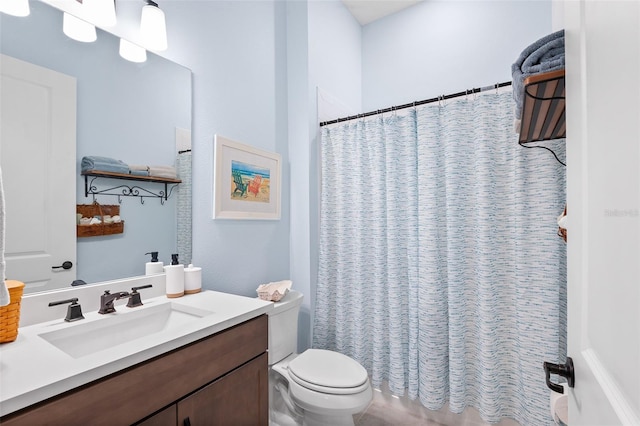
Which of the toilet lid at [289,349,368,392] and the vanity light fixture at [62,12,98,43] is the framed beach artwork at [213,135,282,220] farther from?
the toilet lid at [289,349,368,392]

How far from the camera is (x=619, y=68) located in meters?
0.40

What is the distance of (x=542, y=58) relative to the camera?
36.1 inches

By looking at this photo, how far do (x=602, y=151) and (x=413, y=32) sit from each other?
2.56 m

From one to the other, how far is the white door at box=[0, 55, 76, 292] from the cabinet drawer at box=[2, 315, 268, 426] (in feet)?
1.86

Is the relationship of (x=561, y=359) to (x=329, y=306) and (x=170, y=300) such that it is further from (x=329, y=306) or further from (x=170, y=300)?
(x=170, y=300)

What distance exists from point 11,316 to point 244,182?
116 cm

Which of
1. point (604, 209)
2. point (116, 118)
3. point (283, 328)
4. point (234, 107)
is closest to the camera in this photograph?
point (604, 209)

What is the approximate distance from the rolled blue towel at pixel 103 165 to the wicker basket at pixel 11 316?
0.47 m

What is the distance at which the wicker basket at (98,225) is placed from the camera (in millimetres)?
1145

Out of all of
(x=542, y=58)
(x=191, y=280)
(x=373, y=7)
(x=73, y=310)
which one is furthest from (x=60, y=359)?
(x=373, y=7)

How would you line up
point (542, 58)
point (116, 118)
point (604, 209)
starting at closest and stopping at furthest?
point (604, 209) → point (542, 58) → point (116, 118)

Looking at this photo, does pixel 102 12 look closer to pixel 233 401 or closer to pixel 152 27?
pixel 152 27

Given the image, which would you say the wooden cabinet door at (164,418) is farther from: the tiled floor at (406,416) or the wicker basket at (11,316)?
the tiled floor at (406,416)

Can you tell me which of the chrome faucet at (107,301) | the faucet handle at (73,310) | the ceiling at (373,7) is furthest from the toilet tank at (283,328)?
the ceiling at (373,7)
